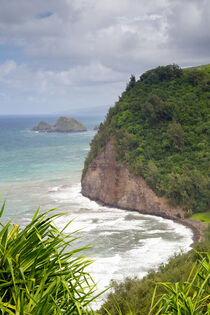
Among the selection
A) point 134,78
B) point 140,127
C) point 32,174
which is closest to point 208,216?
point 140,127

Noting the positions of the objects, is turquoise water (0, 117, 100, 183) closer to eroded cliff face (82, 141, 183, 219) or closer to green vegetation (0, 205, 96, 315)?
eroded cliff face (82, 141, 183, 219)

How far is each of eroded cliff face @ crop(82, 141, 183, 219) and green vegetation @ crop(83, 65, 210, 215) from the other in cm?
101

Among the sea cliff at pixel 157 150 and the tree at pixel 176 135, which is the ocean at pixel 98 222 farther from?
the tree at pixel 176 135

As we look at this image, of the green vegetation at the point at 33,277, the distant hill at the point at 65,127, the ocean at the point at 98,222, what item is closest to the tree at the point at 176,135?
the ocean at the point at 98,222

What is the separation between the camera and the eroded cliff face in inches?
1829

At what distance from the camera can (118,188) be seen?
51.0 metres

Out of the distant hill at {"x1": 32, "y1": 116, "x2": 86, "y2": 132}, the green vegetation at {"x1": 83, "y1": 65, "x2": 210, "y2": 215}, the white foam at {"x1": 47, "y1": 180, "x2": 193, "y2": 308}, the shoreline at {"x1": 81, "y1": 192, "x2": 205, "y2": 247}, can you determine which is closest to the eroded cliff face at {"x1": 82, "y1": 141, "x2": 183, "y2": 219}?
the shoreline at {"x1": 81, "y1": 192, "x2": 205, "y2": 247}

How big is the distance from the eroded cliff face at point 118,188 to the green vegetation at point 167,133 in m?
1.01

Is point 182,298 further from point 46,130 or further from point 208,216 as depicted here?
A: point 46,130

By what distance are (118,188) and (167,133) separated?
1068 centimetres

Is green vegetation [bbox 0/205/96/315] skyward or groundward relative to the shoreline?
skyward

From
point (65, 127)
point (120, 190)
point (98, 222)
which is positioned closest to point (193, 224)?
point (98, 222)

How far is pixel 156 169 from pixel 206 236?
13.0m

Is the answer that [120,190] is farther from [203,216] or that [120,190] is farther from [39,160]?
[39,160]
